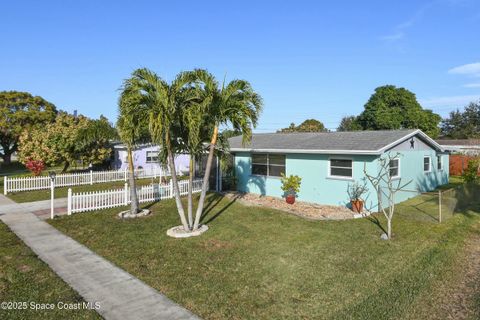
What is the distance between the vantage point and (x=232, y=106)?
9.66 m

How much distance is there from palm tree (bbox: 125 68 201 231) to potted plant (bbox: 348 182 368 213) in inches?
305

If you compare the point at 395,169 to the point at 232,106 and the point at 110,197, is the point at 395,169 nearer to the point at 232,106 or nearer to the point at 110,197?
the point at 232,106

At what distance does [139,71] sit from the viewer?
9453 millimetres

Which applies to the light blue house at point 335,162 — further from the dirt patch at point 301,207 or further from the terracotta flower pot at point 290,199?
the terracotta flower pot at point 290,199

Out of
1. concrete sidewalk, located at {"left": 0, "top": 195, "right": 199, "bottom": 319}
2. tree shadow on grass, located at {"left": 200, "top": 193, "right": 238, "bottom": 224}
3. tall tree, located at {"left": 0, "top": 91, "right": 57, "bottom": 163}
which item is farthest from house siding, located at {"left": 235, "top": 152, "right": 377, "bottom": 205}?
tall tree, located at {"left": 0, "top": 91, "right": 57, "bottom": 163}

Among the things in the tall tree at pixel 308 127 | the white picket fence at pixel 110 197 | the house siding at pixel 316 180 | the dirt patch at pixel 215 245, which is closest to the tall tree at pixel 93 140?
the white picket fence at pixel 110 197

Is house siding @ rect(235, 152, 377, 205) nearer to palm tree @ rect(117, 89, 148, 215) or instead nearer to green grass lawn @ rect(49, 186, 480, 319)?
green grass lawn @ rect(49, 186, 480, 319)

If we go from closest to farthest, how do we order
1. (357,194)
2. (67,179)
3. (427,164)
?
1. (357,194)
2. (427,164)
3. (67,179)

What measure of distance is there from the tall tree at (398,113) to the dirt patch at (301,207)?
1430 inches

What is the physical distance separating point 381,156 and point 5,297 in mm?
13239

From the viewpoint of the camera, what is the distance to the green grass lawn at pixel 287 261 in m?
5.75

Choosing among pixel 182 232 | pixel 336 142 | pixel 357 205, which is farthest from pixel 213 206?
pixel 336 142

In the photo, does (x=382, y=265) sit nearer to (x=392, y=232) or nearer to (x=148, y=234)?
(x=392, y=232)

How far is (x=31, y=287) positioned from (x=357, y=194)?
11.7 m
